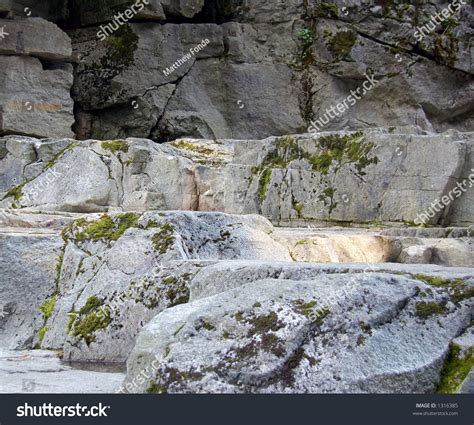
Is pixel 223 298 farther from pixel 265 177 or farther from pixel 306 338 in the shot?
pixel 265 177

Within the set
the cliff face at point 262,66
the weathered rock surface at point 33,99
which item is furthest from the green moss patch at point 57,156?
the cliff face at point 262,66

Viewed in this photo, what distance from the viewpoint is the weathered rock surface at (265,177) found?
314 inches

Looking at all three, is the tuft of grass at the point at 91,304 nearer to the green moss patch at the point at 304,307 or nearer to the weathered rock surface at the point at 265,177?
the green moss patch at the point at 304,307

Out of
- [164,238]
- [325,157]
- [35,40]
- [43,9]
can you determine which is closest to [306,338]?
[164,238]

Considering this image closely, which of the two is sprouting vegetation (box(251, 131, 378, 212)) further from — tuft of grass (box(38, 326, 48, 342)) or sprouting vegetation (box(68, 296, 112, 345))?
sprouting vegetation (box(68, 296, 112, 345))

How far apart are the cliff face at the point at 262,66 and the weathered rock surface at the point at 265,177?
6.23 m

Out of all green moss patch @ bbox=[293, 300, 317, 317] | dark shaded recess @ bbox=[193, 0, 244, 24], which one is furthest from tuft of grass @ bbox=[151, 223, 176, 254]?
dark shaded recess @ bbox=[193, 0, 244, 24]

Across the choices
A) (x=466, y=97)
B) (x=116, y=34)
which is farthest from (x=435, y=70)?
(x=116, y=34)

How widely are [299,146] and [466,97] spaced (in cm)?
970

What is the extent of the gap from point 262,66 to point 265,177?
8.93 m

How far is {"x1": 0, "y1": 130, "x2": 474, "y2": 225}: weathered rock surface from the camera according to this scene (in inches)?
314

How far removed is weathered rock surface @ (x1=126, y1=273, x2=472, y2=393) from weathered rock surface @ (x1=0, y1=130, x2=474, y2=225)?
3.93 m

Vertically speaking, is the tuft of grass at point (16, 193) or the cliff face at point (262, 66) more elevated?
the cliff face at point (262, 66)

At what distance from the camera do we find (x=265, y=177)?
344 inches
